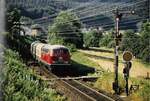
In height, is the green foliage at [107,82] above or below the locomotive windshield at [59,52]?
below

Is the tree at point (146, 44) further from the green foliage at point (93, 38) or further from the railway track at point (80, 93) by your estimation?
the green foliage at point (93, 38)

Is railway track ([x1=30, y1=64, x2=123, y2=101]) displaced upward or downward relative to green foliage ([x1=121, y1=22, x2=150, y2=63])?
upward

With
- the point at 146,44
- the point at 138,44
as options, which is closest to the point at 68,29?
the point at 138,44

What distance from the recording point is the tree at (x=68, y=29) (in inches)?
3475

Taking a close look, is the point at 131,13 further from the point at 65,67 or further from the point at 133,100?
the point at 65,67

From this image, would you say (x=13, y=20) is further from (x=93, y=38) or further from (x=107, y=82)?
(x=93, y=38)

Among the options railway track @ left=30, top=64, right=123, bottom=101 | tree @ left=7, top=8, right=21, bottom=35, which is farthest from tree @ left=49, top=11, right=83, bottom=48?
railway track @ left=30, top=64, right=123, bottom=101

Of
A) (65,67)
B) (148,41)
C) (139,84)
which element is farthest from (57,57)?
(148,41)

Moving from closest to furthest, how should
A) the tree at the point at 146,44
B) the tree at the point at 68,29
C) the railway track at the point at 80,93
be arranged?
the railway track at the point at 80,93 → the tree at the point at 146,44 → the tree at the point at 68,29

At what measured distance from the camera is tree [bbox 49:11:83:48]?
88256 millimetres

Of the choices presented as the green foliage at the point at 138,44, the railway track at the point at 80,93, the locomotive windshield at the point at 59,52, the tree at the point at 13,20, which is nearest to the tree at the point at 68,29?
the tree at the point at 13,20

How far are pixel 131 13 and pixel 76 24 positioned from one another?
222 ft

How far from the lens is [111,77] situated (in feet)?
93.5

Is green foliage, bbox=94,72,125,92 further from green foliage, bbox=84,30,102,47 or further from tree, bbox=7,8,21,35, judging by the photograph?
green foliage, bbox=84,30,102,47
